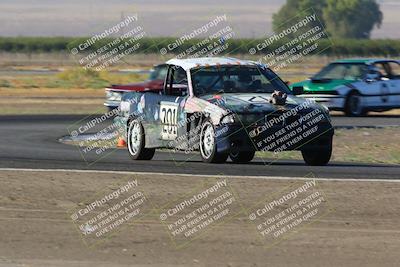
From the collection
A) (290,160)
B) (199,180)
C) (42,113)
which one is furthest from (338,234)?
(42,113)

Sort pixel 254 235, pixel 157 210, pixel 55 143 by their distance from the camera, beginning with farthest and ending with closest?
pixel 55 143
pixel 157 210
pixel 254 235

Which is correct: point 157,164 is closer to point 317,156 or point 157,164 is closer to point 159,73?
point 317,156

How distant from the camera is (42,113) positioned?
114 feet

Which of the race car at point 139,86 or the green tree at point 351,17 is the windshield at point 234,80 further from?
the green tree at point 351,17

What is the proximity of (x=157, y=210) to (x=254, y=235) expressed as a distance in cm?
171

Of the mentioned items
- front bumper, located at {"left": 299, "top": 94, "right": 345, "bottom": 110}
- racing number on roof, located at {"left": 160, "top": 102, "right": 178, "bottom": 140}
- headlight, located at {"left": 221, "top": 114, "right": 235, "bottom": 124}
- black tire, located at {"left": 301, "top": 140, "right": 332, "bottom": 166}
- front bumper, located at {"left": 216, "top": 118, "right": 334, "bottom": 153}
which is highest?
racing number on roof, located at {"left": 160, "top": 102, "right": 178, "bottom": 140}

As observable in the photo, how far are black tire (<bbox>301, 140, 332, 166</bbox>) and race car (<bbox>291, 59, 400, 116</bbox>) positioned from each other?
12906 mm

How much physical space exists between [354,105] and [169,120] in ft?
46.0

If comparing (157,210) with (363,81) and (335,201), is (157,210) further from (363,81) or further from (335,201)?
(363,81)

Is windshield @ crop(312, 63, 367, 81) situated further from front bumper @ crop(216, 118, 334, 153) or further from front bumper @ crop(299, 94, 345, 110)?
front bumper @ crop(216, 118, 334, 153)

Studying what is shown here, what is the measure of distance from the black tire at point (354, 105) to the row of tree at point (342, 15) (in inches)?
5638

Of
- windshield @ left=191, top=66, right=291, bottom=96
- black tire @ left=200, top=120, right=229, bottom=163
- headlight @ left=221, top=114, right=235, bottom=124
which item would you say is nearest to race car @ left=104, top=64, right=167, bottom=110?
windshield @ left=191, top=66, right=291, bottom=96

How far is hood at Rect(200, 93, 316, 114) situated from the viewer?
16.3 meters

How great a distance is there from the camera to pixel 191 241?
10336mm
